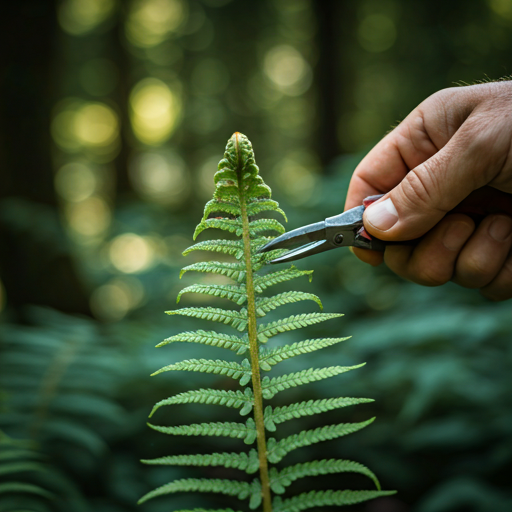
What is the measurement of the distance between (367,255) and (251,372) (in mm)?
935

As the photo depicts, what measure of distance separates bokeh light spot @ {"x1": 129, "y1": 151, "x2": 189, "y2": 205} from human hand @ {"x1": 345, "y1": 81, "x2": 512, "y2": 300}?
44.9ft

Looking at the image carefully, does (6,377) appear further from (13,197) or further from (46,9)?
(46,9)

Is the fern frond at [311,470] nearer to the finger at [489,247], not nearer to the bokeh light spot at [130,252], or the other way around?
the finger at [489,247]

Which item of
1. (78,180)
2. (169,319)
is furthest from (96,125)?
(169,319)

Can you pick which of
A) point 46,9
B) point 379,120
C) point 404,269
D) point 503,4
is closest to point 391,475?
point 404,269

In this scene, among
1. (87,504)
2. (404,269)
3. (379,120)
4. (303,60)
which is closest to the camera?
(404,269)

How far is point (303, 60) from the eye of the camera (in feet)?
46.0

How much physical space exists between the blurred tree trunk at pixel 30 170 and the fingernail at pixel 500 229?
4.21 meters

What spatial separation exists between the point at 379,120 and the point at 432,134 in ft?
37.0

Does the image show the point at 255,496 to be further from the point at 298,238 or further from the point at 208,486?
the point at 298,238

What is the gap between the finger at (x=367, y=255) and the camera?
1.65 meters

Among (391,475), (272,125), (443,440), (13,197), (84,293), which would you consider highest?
(272,125)

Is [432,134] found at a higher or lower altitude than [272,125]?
lower

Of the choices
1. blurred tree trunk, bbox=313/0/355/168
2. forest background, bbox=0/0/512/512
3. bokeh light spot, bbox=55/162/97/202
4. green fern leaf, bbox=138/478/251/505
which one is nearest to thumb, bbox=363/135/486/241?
green fern leaf, bbox=138/478/251/505
